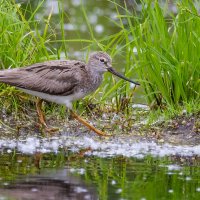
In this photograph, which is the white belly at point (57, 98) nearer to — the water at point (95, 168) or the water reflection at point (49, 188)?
the water at point (95, 168)

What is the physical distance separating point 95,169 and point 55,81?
6.91 ft

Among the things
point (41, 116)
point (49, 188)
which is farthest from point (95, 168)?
point (41, 116)

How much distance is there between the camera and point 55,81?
10.2m

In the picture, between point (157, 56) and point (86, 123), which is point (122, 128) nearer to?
point (86, 123)

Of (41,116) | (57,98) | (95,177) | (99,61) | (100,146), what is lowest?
(95,177)

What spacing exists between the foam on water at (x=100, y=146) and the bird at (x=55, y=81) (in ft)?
0.92

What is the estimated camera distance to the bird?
10.0 meters

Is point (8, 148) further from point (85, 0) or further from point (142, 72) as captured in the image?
point (85, 0)

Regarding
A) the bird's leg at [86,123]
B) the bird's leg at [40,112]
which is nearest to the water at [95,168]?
the bird's leg at [86,123]

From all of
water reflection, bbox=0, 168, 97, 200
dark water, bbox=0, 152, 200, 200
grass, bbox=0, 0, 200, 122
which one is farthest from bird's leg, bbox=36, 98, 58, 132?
water reflection, bbox=0, 168, 97, 200

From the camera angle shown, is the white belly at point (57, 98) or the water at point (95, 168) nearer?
the water at point (95, 168)

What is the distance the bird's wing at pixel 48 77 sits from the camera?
1003 centimetres

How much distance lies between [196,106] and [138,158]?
154 centimetres

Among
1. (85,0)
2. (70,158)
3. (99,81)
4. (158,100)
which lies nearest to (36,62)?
(99,81)
